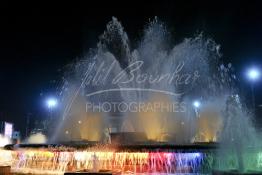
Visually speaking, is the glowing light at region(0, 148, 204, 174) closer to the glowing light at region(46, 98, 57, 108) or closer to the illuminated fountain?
the illuminated fountain

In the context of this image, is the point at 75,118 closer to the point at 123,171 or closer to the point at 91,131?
the point at 91,131

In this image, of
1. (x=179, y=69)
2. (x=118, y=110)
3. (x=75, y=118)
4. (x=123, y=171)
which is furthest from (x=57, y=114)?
(x=123, y=171)

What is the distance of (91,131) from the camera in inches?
1452

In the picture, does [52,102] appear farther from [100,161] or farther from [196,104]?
[100,161]

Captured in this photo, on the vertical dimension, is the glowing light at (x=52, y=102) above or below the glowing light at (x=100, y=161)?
above

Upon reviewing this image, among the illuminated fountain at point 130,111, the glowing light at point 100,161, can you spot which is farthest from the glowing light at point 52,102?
the glowing light at point 100,161

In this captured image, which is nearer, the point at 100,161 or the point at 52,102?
the point at 100,161

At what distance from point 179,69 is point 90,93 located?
8.69 meters

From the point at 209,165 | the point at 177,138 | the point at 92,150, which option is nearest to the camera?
the point at 209,165

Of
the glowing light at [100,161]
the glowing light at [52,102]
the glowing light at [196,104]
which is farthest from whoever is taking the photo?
the glowing light at [196,104]

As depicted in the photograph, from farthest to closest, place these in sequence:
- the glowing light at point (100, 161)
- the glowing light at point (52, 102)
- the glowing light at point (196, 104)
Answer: the glowing light at point (196, 104)
the glowing light at point (52, 102)
the glowing light at point (100, 161)

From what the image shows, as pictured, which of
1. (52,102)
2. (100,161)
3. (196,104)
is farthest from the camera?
(196,104)

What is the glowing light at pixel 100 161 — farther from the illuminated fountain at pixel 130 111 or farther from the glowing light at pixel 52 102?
the glowing light at pixel 52 102

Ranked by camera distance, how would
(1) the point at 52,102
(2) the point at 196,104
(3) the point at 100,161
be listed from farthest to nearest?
1. (2) the point at 196,104
2. (1) the point at 52,102
3. (3) the point at 100,161
